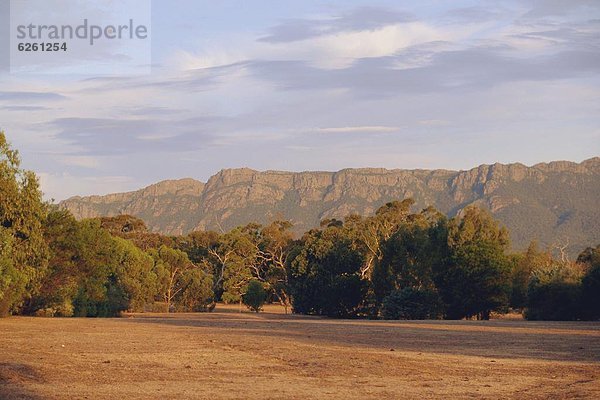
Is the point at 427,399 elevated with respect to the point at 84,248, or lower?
lower

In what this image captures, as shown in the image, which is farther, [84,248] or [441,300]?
[441,300]

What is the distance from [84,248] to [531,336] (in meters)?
30.2

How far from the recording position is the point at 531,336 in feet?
115

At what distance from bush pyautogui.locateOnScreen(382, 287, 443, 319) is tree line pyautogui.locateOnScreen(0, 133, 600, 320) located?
0.08m

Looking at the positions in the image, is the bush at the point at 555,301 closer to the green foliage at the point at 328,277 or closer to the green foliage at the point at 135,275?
the green foliage at the point at 328,277

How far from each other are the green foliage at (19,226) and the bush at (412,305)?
2595 cm

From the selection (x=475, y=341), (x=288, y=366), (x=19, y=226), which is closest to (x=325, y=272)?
(x=19, y=226)

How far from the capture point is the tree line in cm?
4712

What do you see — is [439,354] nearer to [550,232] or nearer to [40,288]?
[40,288]

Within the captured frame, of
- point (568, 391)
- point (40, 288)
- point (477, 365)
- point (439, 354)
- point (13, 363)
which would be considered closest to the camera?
point (568, 391)

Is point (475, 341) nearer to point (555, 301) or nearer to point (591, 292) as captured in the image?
point (591, 292)

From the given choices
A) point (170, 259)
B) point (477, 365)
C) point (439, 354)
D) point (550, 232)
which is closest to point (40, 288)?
point (170, 259)

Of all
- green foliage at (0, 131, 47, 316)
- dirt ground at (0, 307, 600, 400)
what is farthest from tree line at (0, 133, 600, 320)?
dirt ground at (0, 307, 600, 400)

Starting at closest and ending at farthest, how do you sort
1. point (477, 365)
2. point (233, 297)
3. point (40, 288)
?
point (477, 365) < point (40, 288) < point (233, 297)
